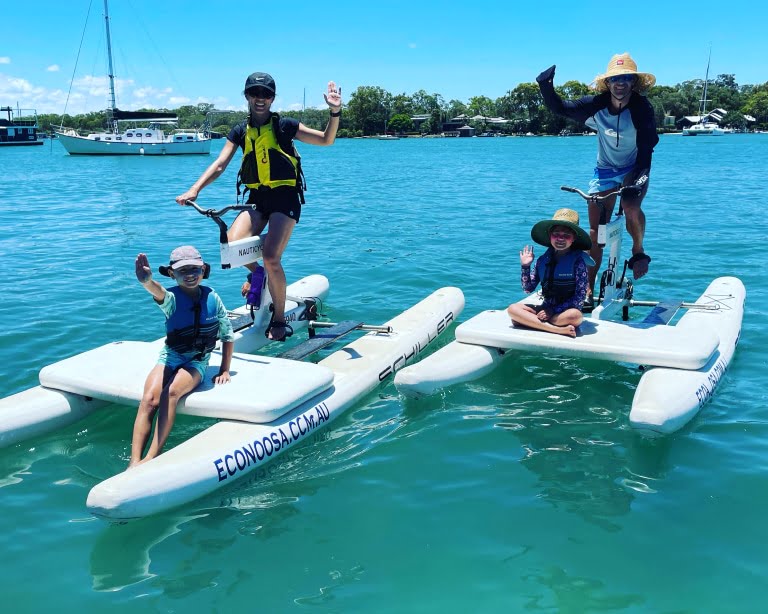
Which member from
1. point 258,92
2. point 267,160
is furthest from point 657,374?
point 258,92

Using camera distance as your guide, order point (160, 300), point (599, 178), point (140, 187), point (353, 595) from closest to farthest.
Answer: point (353, 595)
point (160, 300)
point (599, 178)
point (140, 187)

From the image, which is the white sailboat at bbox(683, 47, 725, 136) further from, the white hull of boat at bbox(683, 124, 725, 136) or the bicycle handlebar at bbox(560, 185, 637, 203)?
the bicycle handlebar at bbox(560, 185, 637, 203)

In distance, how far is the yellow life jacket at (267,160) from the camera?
6.81m

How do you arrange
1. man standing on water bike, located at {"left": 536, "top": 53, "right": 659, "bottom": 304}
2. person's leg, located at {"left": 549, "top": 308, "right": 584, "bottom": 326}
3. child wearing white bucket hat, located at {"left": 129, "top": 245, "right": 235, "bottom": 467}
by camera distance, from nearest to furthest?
child wearing white bucket hat, located at {"left": 129, "top": 245, "right": 235, "bottom": 467} → person's leg, located at {"left": 549, "top": 308, "right": 584, "bottom": 326} → man standing on water bike, located at {"left": 536, "top": 53, "right": 659, "bottom": 304}

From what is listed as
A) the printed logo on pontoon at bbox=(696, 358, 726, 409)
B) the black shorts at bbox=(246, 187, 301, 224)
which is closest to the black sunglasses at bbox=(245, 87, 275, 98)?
the black shorts at bbox=(246, 187, 301, 224)

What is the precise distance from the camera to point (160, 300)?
17.2 ft

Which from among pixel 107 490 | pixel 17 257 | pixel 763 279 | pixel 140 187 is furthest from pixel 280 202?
pixel 140 187

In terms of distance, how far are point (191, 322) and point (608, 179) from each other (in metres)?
4.79

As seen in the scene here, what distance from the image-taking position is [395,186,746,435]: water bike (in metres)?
5.66

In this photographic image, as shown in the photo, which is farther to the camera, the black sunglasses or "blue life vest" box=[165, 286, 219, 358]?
the black sunglasses

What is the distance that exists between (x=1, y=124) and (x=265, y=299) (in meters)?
102

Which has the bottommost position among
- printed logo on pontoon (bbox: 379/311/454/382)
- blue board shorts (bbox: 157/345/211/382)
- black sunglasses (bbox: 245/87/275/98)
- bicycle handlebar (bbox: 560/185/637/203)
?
printed logo on pontoon (bbox: 379/311/454/382)

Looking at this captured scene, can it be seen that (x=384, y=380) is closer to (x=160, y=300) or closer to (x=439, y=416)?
(x=439, y=416)

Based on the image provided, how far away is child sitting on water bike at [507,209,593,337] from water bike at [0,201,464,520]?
140 cm
